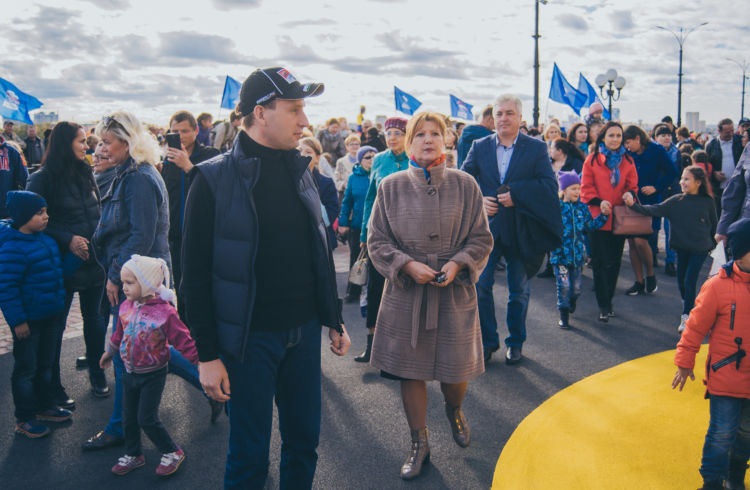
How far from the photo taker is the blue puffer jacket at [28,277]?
394 cm

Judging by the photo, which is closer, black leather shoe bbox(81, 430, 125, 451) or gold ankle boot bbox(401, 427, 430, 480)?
gold ankle boot bbox(401, 427, 430, 480)

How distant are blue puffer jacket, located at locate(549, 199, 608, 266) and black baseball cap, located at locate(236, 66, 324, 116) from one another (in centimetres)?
450

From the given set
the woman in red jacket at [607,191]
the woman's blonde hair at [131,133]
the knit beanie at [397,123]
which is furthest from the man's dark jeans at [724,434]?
the woman's blonde hair at [131,133]

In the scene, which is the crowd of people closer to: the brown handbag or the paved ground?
the brown handbag

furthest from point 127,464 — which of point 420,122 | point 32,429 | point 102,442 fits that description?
point 420,122

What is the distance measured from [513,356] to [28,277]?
154 inches

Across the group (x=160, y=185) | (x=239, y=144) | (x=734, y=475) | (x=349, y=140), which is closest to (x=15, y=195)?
(x=160, y=185)

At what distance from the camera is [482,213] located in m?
3.70

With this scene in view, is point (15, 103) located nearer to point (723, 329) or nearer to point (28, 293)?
point (28, 293)

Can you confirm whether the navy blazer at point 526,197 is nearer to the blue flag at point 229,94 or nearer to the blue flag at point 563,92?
the blue flag at point 229,94

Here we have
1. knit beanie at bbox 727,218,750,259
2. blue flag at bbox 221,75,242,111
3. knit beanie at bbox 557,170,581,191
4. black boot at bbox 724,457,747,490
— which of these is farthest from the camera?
blue flag at bbox 221,75,242,111

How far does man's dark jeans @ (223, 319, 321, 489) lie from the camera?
245 cm

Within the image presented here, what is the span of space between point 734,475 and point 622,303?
4.32 metres

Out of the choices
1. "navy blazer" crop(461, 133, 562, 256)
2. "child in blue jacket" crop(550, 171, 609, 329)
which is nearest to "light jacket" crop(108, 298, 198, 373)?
"navy blazer" crop(461, 133, 562, 256)
